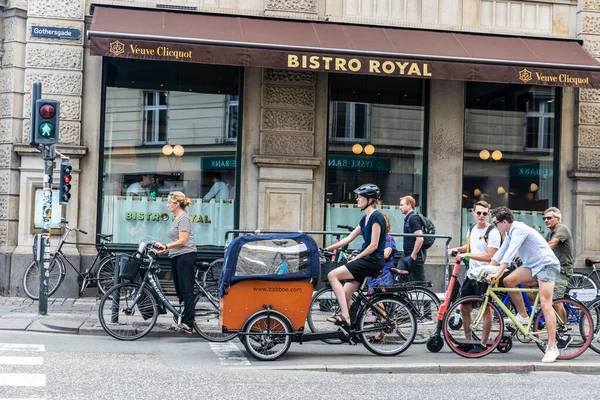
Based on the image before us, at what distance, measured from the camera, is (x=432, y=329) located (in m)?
10.5

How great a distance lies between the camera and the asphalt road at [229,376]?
7188 millimetres

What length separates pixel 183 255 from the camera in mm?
10383

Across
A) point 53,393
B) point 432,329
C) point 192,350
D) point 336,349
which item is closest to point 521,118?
point 432,329

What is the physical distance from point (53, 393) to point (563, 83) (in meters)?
10.6

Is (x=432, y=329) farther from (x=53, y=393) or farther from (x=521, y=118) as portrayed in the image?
(x=521, y=118)

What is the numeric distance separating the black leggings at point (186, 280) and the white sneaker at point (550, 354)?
13.9 feet

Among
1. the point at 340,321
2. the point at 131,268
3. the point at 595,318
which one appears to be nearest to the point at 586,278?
the point at 595,318

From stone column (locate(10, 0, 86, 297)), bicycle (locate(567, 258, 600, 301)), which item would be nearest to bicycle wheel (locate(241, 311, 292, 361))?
stone column (locate(10, 0, 86, 297))

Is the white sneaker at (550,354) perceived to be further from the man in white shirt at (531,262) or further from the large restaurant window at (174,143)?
the large restaurant window at (174,143)

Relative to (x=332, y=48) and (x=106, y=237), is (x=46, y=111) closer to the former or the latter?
(x=106, y=237)

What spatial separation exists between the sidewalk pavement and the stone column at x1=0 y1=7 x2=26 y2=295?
1.18 meters

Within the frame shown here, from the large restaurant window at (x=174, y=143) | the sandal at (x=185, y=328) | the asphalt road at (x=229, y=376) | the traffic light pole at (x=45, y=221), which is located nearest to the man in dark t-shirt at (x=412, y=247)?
the asphalt road at (x=229, y=376)

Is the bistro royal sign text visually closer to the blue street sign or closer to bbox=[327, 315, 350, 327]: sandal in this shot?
the blue street sign

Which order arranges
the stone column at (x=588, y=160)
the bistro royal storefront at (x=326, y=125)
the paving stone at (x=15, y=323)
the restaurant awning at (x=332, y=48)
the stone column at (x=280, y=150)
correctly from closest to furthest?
the paving stone at (x=15, y=323) < the restaurant awning at (x=332, y=48) < the bistro royal storefront at (x=326, y=125) < the stone column at (x=280, y=150) < the stone column at (x=588, y=160)
